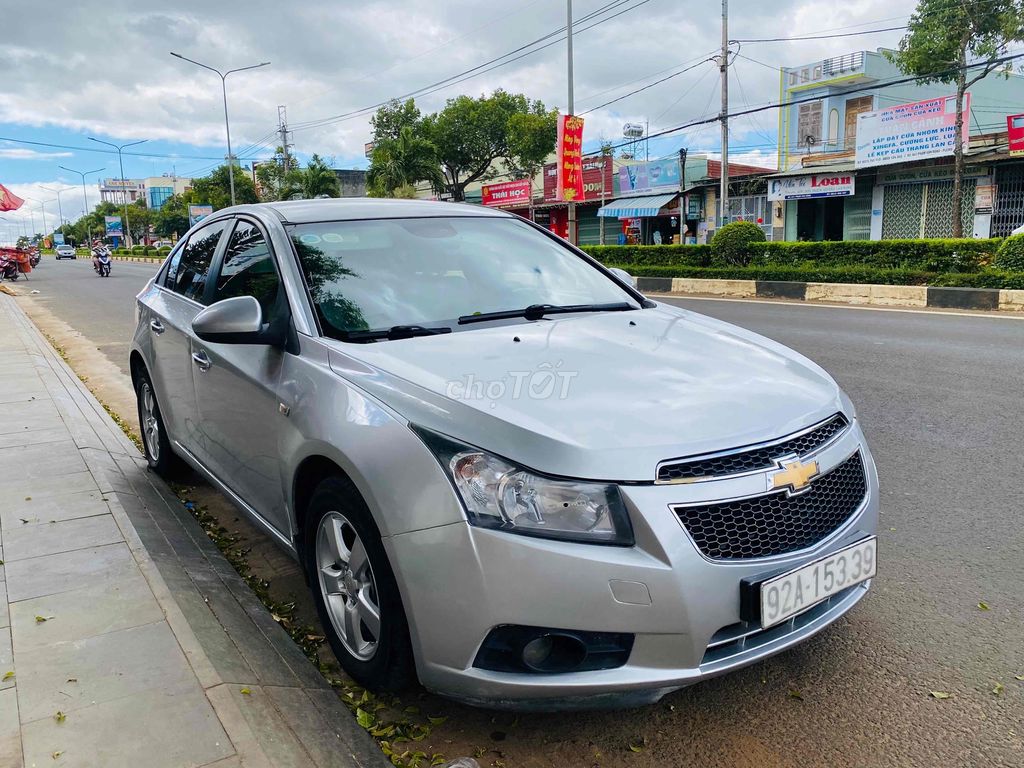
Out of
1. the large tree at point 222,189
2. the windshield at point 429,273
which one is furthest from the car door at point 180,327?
the large tree at point 222,189

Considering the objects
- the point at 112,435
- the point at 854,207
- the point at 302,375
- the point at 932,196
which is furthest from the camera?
the point at 854,207

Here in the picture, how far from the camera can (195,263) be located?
434 cm

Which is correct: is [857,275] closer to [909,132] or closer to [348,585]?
[909,132]

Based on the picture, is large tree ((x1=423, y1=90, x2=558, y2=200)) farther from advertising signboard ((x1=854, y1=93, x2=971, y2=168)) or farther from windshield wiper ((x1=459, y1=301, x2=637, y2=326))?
windshield wiper ((x1=459, y1=301, x2=637, y2=326))

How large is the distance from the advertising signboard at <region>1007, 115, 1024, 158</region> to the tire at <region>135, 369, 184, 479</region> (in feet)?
70.7

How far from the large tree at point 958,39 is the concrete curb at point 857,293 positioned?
254 inches

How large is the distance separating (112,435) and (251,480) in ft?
10.7

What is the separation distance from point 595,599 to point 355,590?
866mm

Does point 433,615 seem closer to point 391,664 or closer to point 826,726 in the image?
point 391,664

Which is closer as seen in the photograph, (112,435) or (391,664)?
(391,664)

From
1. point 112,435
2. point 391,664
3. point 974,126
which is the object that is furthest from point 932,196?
point 391,664

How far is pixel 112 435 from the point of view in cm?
594

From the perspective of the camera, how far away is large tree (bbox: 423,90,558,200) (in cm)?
4519

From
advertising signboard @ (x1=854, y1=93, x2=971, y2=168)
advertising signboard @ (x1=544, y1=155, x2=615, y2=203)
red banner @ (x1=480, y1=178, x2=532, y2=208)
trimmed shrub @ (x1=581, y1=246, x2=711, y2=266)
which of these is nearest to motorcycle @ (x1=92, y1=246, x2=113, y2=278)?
red banner @ (x1=480, y1=178, x2=532, y2=208)
